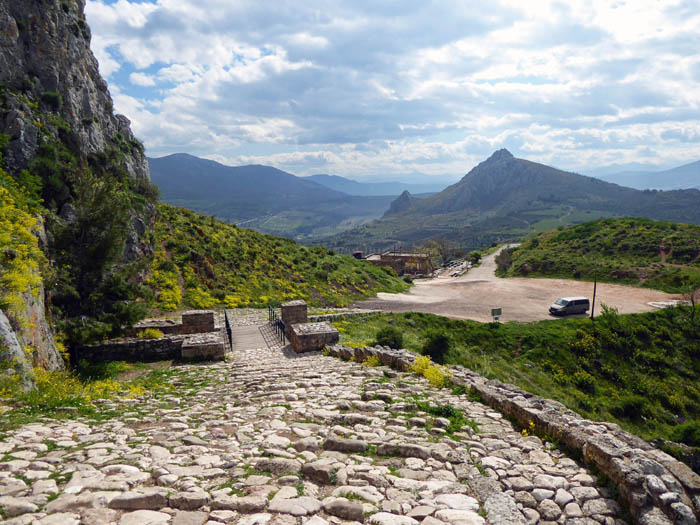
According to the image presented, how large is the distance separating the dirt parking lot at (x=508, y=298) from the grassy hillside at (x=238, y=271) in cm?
443

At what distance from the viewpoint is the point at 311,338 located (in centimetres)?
1661

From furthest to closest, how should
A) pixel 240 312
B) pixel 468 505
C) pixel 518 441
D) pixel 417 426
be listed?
1. pixel 240 312
2. pixel 417 426
3. pixel 518 441
4. pixel 468 505

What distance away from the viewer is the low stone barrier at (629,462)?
4.54 metres

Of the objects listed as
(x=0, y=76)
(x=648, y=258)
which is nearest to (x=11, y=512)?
(x=0, y=76)

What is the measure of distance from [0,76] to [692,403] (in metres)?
52.0

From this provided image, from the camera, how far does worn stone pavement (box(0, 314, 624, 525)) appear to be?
13.4 ft

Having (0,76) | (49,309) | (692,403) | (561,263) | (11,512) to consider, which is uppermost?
(0,76)

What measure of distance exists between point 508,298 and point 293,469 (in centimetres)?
3922

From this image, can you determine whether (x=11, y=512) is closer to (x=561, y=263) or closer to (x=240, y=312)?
(x=240, y=312)

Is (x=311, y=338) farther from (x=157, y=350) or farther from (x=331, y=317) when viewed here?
(x=331, y=317)

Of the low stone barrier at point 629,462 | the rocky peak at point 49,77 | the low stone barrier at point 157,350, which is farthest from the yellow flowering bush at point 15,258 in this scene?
the rocky peak at point 49,77

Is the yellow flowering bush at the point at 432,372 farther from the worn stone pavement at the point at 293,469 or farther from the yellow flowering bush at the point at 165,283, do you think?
the yellow flowering bush at the point at 165,283

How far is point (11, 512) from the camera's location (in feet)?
11.9

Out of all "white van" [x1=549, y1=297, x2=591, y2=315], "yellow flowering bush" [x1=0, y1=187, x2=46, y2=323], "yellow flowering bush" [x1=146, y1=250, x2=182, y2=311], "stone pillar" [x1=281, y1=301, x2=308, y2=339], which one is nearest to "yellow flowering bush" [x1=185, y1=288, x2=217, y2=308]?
"yellow flowering bush" [x1=146, y1=250, x2=182, y2=311]
